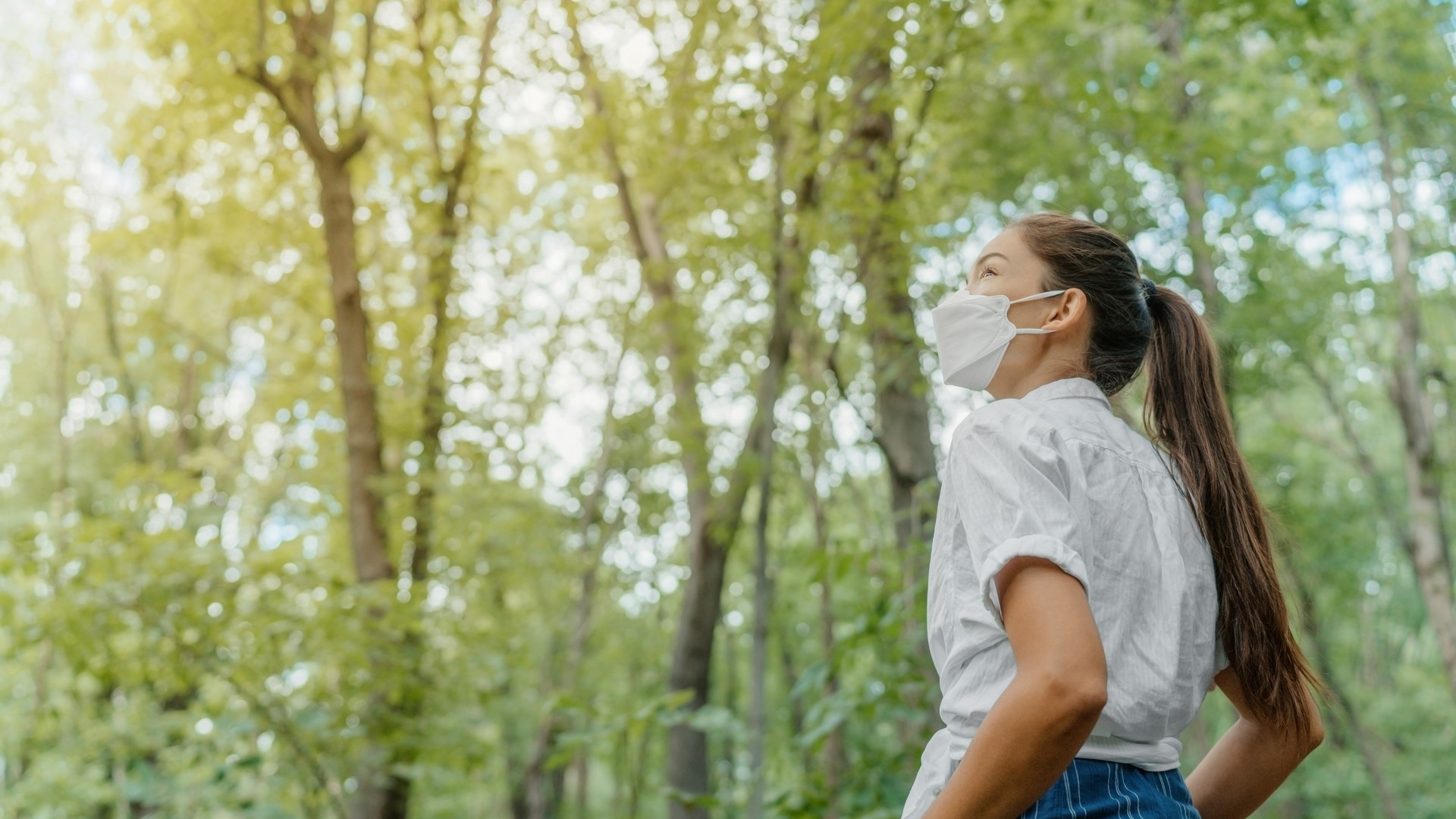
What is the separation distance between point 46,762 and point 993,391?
1329 centimetres

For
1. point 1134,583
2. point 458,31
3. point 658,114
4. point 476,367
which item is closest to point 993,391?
point 1134,583

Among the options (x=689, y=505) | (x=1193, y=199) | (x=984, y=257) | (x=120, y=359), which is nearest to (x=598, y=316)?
(x=689, y=505)

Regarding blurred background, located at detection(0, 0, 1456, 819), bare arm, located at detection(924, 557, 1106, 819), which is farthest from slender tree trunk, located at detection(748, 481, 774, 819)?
bare arm, located at detection(924, 557, 1106, 819)

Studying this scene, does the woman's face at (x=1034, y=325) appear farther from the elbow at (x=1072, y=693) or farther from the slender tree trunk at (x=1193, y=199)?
the slender tree trunk at (x=1193, y=199)

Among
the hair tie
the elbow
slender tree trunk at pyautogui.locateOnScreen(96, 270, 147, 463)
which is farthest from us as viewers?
slender tree trunk at pyautogui.locateOnScreen(96, 270, 147, 463)

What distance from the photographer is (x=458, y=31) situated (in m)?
6.88

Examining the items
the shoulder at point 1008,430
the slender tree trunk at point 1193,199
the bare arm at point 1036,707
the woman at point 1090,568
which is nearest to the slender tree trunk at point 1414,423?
the slender tree trunk at point 1193,199

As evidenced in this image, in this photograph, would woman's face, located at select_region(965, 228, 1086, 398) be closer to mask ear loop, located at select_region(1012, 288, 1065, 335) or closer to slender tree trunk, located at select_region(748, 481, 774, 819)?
mask ear loop, located at select_region(1012, 288, 1065, 335)

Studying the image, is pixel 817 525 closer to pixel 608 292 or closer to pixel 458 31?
pixel 608 292

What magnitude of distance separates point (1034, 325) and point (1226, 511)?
0.35 m

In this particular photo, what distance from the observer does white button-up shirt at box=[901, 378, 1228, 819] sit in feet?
3.92

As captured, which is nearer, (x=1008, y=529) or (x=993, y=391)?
(x=1008, y=529)

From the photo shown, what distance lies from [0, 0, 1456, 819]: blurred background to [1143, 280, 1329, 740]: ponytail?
25 centimetres

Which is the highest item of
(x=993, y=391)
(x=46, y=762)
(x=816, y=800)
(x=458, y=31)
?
(x=458, y=31)
